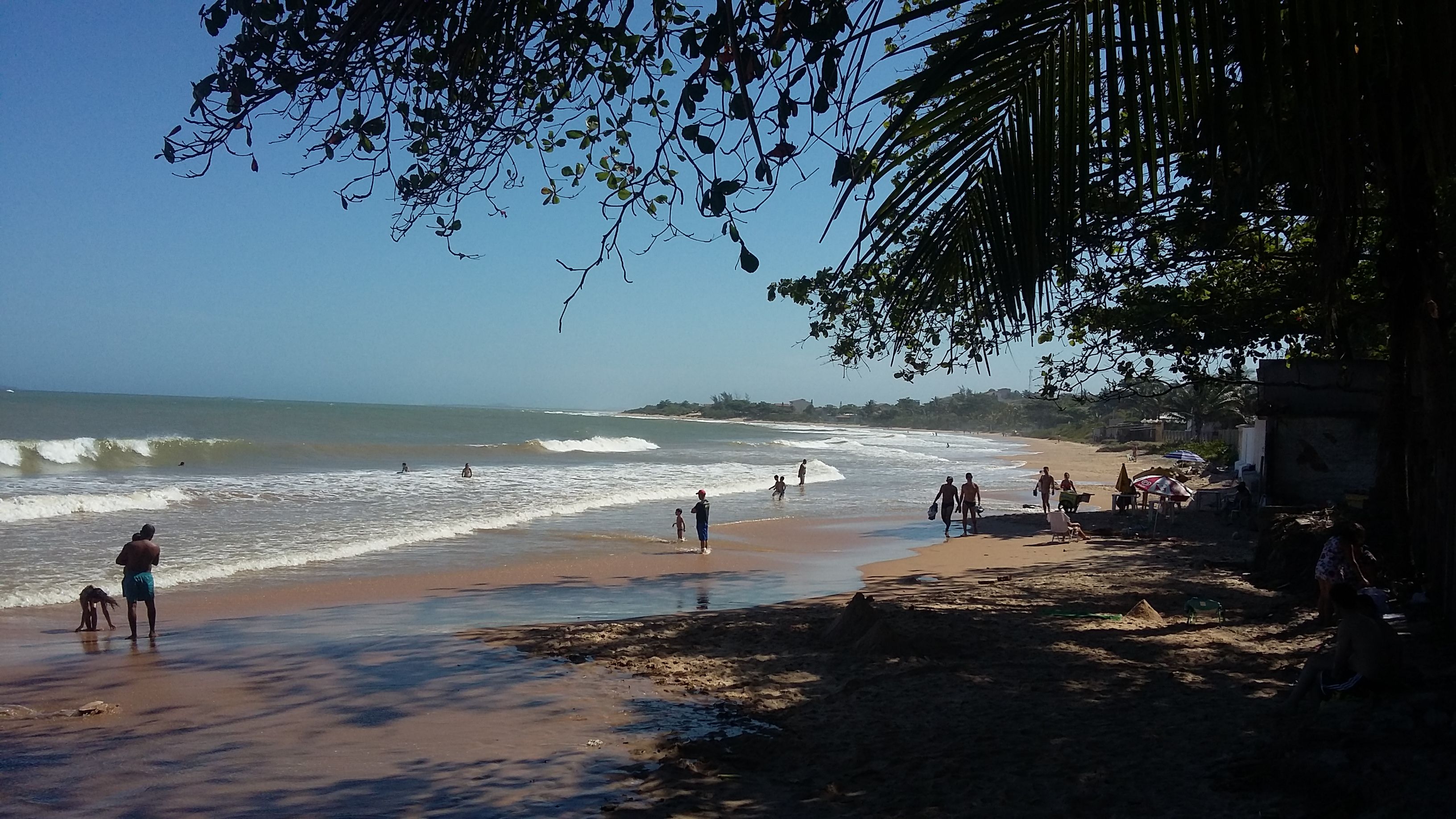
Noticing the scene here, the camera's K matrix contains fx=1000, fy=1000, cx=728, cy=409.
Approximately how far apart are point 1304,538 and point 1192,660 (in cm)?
404

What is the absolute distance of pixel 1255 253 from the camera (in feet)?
26.3

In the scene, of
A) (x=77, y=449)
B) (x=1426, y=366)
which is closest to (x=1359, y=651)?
(x=1426, y=366)

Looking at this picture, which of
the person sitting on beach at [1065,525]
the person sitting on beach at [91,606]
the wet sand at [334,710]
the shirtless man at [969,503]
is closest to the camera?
the wet sand at [334,710]

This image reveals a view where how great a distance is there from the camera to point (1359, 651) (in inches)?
203

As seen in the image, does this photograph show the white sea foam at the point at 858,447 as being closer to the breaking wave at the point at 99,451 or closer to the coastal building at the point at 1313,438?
the breaking wave at the point at 99,451

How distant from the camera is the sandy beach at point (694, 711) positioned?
16.4 feet

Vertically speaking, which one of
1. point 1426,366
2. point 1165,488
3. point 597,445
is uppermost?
point 1426,366

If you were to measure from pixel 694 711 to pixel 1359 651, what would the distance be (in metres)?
4.10

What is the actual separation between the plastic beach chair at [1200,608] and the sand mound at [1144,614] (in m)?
0.25

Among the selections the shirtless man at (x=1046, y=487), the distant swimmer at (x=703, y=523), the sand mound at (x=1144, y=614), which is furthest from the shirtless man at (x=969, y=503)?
the sand mound at (x=1144, y=614)

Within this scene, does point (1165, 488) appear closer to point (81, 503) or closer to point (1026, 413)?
point (81, 503)

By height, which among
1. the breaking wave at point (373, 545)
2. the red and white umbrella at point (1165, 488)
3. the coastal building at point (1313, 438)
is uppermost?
the coastal building at point (1313, 438)

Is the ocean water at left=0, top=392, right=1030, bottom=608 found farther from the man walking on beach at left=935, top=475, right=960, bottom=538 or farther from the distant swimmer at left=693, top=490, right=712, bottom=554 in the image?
the man walking on beach at left=935, top=475, right=960, bottom=538

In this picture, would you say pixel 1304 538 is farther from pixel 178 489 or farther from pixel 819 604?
pixel 178 489
